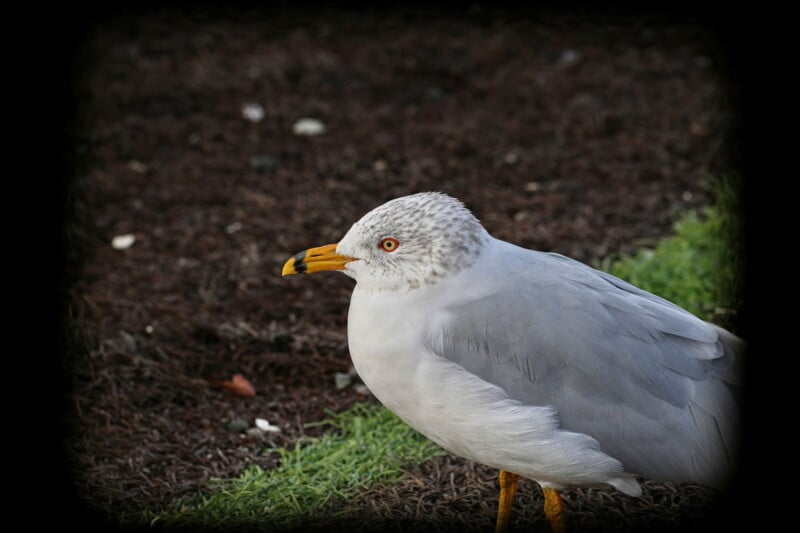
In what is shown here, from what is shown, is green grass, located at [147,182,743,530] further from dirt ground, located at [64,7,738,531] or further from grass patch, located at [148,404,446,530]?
dirt ground, located at [64,7,738,531]

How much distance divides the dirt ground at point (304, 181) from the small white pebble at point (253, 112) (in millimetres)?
33

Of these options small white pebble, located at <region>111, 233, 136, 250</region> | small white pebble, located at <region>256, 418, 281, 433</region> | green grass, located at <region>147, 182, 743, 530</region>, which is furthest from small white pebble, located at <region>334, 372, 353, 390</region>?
small white pebble, located at <region>111, 233, 136, 250</region>

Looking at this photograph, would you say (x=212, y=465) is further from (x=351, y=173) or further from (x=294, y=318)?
(x=351, y=173)

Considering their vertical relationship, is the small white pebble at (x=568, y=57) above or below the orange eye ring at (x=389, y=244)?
above

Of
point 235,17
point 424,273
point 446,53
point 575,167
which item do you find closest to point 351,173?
point 575,167

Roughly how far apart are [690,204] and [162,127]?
13.8 feet

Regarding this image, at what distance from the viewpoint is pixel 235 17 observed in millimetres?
9836

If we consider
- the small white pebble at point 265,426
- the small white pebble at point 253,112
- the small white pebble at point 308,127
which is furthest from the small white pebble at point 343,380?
the small white pebble at point 253,112

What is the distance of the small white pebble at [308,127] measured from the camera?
802 cm

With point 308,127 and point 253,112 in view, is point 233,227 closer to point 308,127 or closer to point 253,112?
point 308,127

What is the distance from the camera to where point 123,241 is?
6535 mm

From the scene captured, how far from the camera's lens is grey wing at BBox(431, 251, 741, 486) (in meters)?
3.33

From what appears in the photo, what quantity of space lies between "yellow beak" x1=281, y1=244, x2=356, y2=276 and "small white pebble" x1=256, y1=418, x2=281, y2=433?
1329 millimetres

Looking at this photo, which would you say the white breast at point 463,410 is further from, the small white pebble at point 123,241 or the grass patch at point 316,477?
the small white pebble at point 123,241
